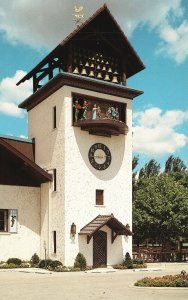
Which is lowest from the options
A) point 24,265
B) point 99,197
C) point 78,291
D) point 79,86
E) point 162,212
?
point 24,265

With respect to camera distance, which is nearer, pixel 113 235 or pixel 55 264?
pixel 55 264

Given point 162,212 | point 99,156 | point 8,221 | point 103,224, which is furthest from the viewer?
point 162,212

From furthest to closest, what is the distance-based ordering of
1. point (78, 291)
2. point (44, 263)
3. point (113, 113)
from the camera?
1. point (113, 113)
2. point (44, 263)
3. point (78, 291)

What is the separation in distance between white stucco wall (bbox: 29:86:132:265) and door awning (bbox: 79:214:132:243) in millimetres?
470

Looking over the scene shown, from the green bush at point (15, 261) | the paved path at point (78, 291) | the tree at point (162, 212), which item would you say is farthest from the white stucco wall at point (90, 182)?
the paved path at point (78, 291)

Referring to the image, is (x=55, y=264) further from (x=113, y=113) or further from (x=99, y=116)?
(x=113, y=113)

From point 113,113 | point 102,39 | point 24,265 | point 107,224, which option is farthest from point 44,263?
point 102,39

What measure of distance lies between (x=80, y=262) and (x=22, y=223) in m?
5.39

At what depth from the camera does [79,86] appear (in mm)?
32312

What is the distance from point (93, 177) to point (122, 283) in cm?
1230

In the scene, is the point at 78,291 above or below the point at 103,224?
below

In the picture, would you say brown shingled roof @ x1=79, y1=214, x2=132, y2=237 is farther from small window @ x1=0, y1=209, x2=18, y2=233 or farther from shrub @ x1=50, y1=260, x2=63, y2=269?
small window @ x1=0, y1=209, x2=18, y2=233

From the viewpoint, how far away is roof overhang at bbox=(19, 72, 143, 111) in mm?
31719

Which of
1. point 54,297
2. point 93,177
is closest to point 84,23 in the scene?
point 93,177
